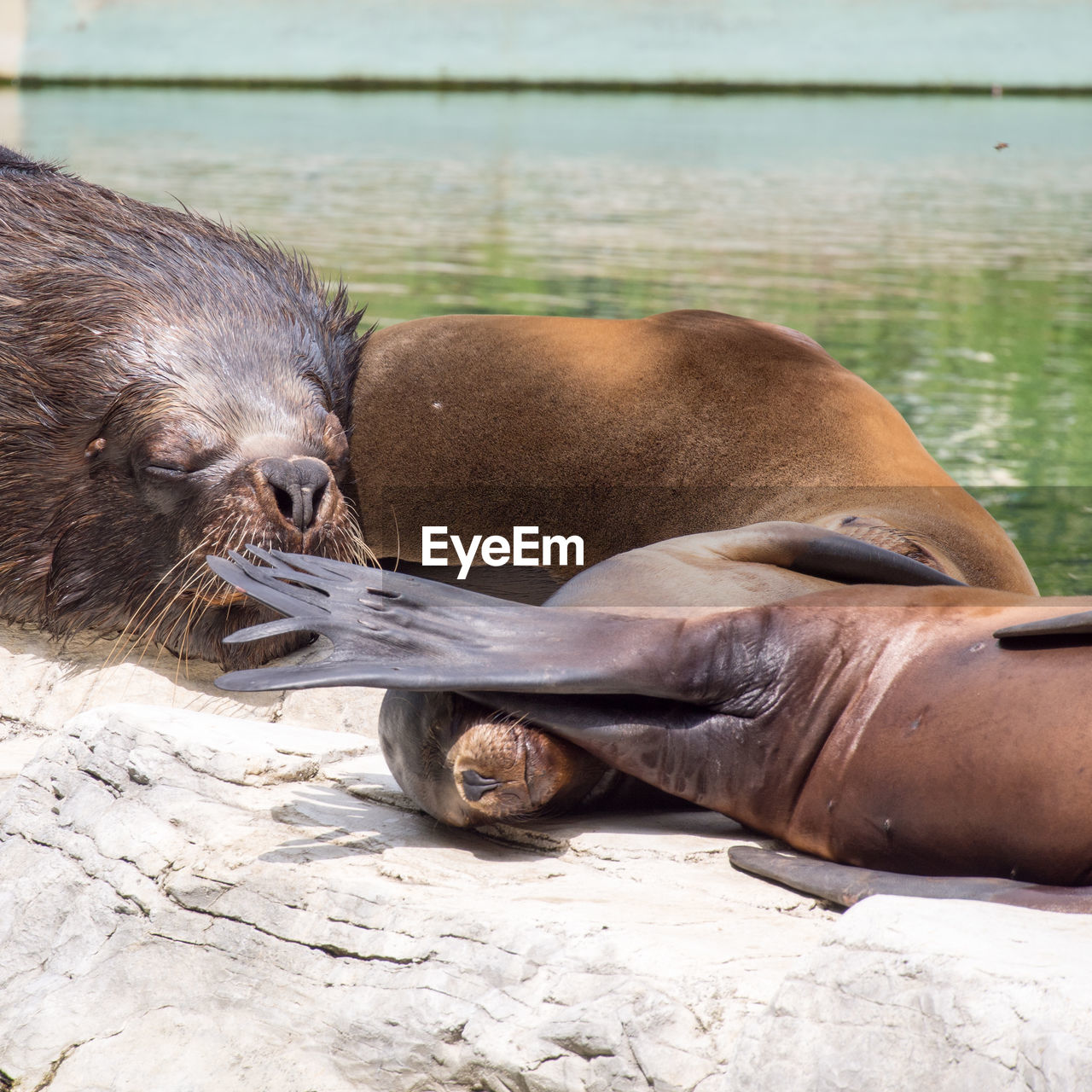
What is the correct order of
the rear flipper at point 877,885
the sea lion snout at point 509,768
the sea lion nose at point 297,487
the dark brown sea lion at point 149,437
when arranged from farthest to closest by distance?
the dark brown sea lion at point 149,437
the sea lion nose at point 297,487
the sea lion snout at point 509,768
the rear flipper at point 877,885

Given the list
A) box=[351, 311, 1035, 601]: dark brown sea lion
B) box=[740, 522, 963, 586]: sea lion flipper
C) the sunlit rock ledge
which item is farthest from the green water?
the sunlit rock ledge

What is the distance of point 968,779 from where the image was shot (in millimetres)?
2592

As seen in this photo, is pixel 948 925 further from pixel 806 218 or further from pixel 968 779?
pixel 806 218

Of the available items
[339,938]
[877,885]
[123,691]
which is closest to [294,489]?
[123,691]

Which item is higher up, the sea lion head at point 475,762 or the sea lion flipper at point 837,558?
the sea lion flipper at point 837,558

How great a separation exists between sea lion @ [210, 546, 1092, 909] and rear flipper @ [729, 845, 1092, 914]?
0.12 feet

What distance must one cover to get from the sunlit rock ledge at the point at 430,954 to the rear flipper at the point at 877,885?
0.03 m

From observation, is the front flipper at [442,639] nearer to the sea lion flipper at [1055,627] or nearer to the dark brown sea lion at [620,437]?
the sea lion flipper at [1055,627]

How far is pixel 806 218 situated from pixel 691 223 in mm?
1646

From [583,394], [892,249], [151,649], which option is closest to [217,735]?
[151,649]

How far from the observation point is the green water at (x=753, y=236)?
26.3 ft

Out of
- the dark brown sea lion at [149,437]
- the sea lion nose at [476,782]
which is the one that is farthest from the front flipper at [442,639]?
the dark brown sea lion at [149,437]

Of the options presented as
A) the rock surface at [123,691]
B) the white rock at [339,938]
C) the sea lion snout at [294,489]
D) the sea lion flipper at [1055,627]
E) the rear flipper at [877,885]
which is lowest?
the rock surface at [123,691]

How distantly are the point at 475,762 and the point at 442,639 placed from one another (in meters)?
0.24
